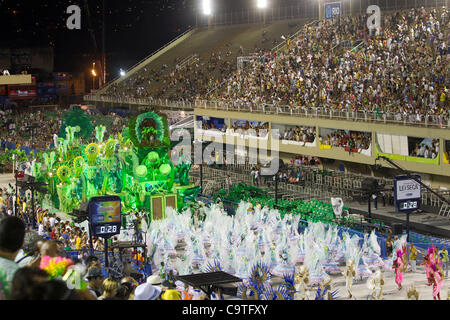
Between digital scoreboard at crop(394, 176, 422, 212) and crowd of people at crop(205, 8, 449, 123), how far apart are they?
877cm

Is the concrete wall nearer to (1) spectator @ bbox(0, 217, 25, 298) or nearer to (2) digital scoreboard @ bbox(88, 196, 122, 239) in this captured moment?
(2) digital scoreboard @ bbox(88, 196, 122, 239)

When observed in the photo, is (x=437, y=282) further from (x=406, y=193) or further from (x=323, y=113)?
(x=323, y=113)

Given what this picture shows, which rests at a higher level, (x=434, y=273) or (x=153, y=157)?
(x=153, y=157)

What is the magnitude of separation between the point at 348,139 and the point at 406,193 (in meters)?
14.3

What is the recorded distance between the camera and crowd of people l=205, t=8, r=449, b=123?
108ft

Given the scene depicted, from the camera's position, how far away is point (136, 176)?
28.1 m

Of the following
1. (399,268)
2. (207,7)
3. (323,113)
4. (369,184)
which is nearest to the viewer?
(399,268)

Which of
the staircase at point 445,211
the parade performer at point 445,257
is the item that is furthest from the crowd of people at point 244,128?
the parade performer at point 445,257

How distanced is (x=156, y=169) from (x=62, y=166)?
5616 millimetres

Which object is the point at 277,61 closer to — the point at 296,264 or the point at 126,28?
the point at 296,264

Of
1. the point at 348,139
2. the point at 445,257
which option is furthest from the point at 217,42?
the point at 445,257

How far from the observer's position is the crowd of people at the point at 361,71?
32.9 m

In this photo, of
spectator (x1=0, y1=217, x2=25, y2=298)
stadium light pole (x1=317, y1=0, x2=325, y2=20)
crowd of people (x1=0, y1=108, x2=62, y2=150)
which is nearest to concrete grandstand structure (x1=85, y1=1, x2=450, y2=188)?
stadium light pole (x1=317, y1=0, x2=325, y2=20)

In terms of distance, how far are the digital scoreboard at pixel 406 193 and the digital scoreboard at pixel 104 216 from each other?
8.08m
